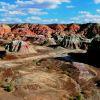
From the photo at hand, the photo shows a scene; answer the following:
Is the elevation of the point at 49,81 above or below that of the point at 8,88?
below

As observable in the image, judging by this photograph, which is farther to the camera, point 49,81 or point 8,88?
point 49,81

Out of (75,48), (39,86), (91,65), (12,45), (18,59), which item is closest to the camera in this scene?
(39,86)

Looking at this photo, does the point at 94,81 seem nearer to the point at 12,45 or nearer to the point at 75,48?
the point at 12,45

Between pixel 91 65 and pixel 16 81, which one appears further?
pixel 91 65

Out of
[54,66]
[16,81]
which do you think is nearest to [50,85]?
[16,81]

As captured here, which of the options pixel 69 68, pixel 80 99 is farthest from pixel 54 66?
pixel 80 99

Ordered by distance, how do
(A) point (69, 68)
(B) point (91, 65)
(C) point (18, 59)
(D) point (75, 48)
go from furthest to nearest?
(D) point (75, 48) → (C) point (18, 59) → (B) point (91, 65) → (A) point (69, 68)

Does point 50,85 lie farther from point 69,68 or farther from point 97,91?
point 69,68
